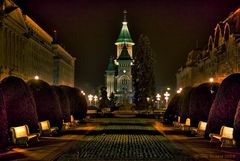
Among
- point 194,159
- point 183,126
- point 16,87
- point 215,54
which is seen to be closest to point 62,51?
point 215,54

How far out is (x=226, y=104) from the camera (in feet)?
96.0

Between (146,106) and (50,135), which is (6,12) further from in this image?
(146,106)

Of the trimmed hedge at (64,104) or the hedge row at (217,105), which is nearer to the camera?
the hedge row at (217,105)

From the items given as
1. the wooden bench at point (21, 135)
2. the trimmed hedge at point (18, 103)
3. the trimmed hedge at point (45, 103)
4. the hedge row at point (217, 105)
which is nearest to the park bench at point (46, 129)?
the trimmed hedge at point (45, 103)

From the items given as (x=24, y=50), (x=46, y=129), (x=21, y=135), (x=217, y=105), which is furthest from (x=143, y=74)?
(x=21, y=135)

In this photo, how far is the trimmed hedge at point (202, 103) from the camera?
38.3 m

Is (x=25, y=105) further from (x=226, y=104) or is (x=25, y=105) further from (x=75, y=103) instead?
(x=75, y=103)

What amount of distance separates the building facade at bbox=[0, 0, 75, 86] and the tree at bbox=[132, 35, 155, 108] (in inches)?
761

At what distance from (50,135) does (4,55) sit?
41645 mm

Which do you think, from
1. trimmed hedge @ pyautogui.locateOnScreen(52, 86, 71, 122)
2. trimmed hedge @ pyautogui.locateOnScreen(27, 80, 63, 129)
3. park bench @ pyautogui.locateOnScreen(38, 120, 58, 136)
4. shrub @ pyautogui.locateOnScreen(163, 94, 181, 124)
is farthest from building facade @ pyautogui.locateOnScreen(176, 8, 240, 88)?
park bench @ pyautogui.locateOnScreen(38, 120, 58, 136)

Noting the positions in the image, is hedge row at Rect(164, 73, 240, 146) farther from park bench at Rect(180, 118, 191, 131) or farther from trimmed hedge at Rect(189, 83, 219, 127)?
park bench at Rect(180, 118, 191, 131)

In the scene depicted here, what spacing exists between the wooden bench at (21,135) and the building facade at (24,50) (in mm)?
43915

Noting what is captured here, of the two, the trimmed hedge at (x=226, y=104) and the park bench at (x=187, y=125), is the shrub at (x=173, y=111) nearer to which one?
the park bench at (x=187, y=125)

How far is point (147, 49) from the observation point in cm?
12381
